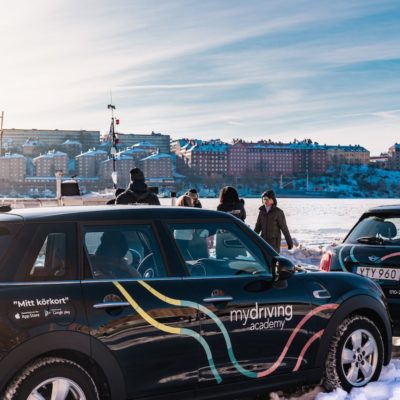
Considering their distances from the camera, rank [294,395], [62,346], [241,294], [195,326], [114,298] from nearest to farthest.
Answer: [62,346], [114,298], [195,326], [241,294], [294,395]

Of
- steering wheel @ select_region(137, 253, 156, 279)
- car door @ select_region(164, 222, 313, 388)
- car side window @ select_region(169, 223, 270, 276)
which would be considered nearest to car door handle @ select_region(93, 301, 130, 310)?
steering wheel @ select_region(137, 253, 156, 279)

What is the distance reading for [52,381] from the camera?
13.1ft

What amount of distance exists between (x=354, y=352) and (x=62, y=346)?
2.51 metres

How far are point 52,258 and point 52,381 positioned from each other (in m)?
0.71

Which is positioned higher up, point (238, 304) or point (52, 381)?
point (238, 304)

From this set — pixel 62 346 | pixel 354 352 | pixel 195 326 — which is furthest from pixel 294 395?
pixel 62 346

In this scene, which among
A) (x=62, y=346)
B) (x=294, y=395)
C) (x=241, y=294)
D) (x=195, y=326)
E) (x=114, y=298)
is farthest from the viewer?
(x=294, y=395)

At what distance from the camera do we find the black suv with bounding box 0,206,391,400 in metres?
4.00

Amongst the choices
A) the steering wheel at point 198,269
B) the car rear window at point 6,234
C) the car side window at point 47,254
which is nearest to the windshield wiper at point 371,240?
the steering wheel at point 198,269

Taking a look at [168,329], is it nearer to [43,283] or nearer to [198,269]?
[198,269]

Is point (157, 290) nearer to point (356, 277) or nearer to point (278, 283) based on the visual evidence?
point (278, 283)

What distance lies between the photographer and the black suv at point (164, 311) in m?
4.00

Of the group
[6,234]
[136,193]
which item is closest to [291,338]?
[6,234]

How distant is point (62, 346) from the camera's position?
13.1ft
